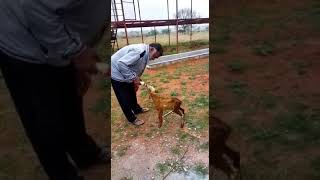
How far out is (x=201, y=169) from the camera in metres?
2.28

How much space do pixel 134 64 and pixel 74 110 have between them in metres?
1.31

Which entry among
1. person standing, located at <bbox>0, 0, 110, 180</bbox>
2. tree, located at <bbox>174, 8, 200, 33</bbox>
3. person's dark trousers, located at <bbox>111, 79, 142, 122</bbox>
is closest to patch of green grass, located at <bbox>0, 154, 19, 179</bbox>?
person standing, located at <bbox>0, 0, 110, 180</bbox>

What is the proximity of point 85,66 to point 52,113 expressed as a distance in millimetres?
252

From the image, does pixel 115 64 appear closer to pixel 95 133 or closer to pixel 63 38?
pixel 95 133

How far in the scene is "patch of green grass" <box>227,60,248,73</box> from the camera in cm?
154

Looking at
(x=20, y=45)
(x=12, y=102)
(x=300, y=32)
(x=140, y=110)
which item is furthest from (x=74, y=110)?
(x=140, y=110)

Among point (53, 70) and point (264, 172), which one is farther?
point (264, 172)

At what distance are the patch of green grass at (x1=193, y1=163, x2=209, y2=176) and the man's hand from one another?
1075 mm

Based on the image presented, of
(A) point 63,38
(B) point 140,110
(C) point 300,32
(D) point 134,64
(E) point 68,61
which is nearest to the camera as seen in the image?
(A) point 63,38

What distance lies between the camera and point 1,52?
139 centimetres

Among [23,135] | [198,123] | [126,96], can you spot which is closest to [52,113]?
[23,135]

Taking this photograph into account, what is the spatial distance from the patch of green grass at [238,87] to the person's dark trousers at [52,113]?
69 centimetres

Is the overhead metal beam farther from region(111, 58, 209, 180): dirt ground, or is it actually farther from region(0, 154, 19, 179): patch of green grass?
region(0, 154, 19, 179): patch of green grass

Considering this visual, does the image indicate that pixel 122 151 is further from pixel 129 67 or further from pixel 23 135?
pixel 23 135
